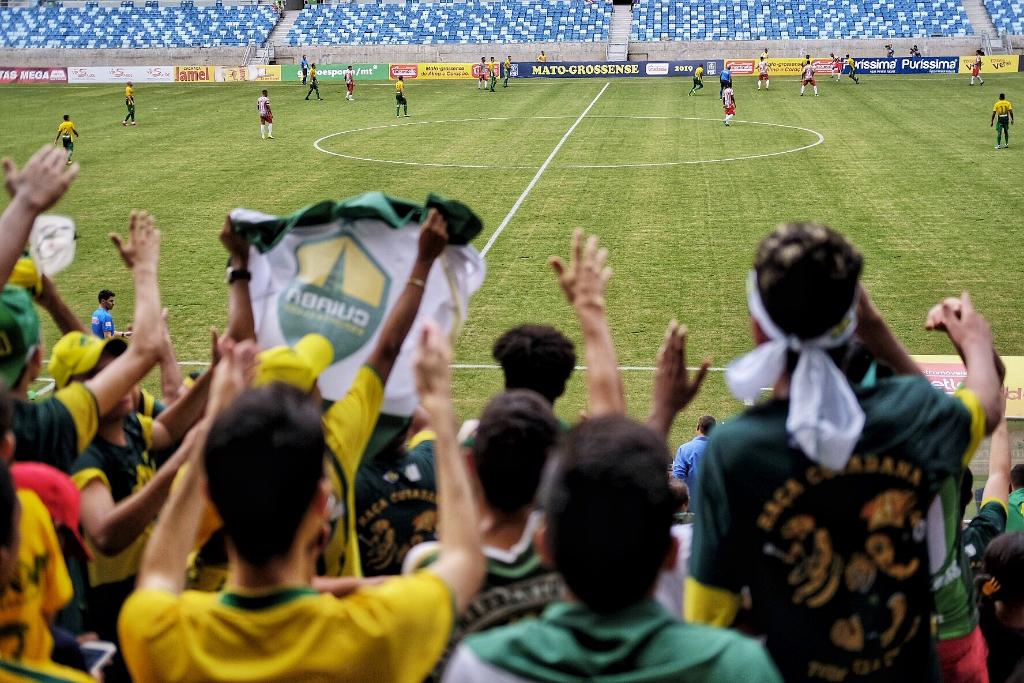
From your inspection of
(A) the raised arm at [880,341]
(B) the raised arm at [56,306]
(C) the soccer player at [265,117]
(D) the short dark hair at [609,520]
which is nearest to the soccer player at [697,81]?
(C) the soccer player at [265,117]

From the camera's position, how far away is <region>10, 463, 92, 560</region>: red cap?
3406 millimetres

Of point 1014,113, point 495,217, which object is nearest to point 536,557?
point 495,217

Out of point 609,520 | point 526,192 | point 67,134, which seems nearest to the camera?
point 609,520

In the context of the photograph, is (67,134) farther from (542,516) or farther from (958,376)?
(542,516)

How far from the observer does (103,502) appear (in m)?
4.21

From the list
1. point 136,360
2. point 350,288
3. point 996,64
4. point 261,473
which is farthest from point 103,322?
point 996,64

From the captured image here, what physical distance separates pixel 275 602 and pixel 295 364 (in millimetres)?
1184

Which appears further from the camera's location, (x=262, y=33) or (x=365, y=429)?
(x=262, y=33)

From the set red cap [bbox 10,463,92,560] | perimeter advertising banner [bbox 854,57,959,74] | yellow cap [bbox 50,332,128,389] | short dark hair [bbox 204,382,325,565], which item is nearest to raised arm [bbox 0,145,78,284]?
yellow cap [bbox 50,332,128,389]

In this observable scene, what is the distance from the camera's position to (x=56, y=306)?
517 centimetres

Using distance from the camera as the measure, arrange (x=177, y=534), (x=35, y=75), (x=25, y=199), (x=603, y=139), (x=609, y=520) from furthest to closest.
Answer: (x=35, y=75), (x=603, y=139), (x=25, y=199), (x=177, y=534), (x=609, y=520)

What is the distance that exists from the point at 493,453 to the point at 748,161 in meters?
24.5

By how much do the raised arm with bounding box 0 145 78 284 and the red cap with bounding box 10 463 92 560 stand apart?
0.90 m

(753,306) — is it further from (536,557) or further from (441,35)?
(441,35)
